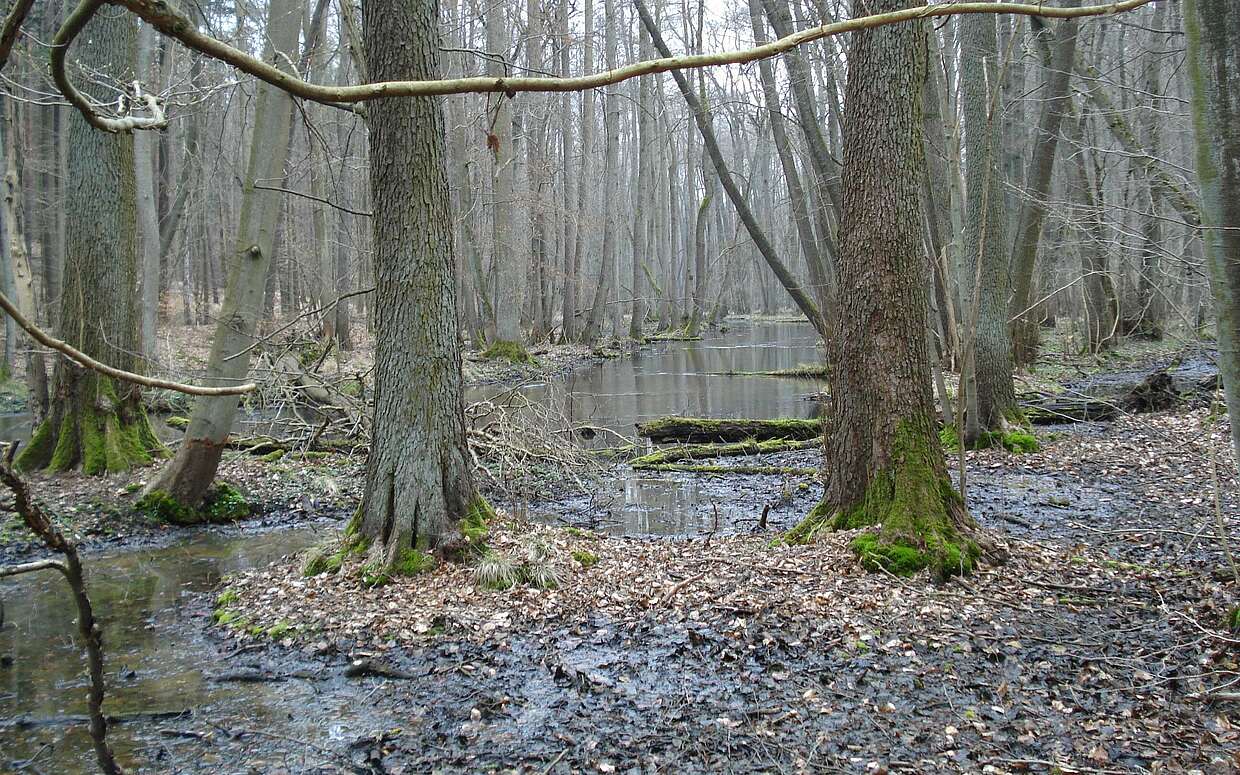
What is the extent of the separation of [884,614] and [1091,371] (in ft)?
46.3

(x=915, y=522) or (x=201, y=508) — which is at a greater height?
(x=201, y=508)

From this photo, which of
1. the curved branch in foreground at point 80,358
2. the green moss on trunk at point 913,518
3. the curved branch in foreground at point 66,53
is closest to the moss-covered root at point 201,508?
the green moss on trunk at point 913,518

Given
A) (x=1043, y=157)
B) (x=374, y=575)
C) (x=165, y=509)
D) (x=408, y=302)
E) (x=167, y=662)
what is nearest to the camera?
(x=167, y=662)

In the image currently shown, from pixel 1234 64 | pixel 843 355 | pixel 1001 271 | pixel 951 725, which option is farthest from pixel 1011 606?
pixel 1001 271

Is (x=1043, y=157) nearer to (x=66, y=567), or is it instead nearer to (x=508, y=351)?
(x=66, y=567)

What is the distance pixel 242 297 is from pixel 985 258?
9.19 meters

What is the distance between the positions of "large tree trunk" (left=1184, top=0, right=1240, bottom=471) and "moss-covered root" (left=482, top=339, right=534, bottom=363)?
20.3 metres

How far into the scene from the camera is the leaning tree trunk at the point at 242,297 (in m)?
8.19

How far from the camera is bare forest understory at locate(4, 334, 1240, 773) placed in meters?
3.85

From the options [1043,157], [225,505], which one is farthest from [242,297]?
[1043,157]

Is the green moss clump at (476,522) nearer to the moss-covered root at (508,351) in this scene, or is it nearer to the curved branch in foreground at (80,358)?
the curved branch in foreground at (80,358)

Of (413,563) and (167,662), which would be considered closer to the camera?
(167,662)

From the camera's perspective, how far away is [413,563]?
6.10 meters

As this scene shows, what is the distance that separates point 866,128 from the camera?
6.46 meters
